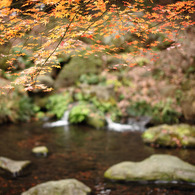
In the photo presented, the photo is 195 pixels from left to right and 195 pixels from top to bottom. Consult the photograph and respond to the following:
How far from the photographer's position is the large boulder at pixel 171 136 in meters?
8.26

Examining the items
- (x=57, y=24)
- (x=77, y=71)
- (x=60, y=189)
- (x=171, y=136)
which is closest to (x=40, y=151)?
(x=60, y=189)

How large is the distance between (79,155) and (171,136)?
387 cm

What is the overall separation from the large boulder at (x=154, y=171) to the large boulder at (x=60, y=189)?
1.14m

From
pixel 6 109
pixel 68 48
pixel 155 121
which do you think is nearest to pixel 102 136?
pixel 155 121

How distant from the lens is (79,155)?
7.48 meters

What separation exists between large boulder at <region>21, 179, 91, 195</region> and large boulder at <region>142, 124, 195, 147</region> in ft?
14.7

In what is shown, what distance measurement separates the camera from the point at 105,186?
5.41 metres

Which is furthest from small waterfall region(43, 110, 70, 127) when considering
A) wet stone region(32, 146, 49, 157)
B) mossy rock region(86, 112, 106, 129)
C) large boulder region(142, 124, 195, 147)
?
large boulder region(142, 124, 195, 147)

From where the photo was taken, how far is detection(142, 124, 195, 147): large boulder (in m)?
8.26

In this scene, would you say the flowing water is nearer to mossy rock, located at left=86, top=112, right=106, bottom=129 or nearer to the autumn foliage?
mossy rock, located at left=86, top=112, right=106, bottom=129

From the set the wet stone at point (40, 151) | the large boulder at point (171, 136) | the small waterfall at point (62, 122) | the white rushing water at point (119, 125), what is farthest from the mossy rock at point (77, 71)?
the wet stone at point (40, 151)

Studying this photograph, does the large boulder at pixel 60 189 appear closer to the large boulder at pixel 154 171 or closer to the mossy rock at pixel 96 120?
the large boulder at pixel 154 171

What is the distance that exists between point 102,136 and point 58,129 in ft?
8.86

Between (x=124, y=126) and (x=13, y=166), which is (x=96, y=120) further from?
(x=13, y=166)
